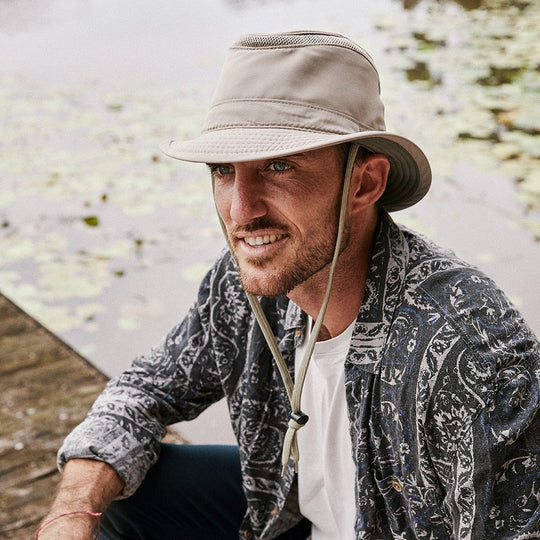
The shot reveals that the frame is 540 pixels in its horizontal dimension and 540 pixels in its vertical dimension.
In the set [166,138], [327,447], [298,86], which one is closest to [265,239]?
[298,86]

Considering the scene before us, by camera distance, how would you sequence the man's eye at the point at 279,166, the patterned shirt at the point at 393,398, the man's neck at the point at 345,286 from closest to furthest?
the patterned shirt at the point at 393,398
the man's eye at the point at 279,166
the man's neck at the point at 345,286

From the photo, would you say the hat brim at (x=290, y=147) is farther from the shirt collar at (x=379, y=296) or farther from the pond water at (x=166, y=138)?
the pond water at (x=166, y=138)

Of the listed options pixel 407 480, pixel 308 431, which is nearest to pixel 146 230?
pixel 308 431

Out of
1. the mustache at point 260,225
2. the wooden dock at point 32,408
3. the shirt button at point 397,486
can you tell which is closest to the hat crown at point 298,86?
the mustache at point 260,225

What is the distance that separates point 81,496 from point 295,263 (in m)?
0.56

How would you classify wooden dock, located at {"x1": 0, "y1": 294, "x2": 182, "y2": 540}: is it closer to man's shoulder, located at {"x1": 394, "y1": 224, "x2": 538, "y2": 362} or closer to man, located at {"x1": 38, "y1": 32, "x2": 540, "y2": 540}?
man, located at {"x1": 38, "y1": 32, "x2": 540, "y2": 540}

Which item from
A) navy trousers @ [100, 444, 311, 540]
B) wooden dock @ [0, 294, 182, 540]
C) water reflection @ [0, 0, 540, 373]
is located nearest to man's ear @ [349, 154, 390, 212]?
navy trousers @ [100, 444, 311, 540]

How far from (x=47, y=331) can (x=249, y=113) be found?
1658 millimetres

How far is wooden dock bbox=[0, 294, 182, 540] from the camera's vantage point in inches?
77.0

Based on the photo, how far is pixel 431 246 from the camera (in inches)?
50.6

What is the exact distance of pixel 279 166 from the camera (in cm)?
119

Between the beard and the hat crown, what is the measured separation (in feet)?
0.51

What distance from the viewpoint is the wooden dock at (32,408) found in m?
1.96

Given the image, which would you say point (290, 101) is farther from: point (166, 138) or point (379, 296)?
point (166, 138)
